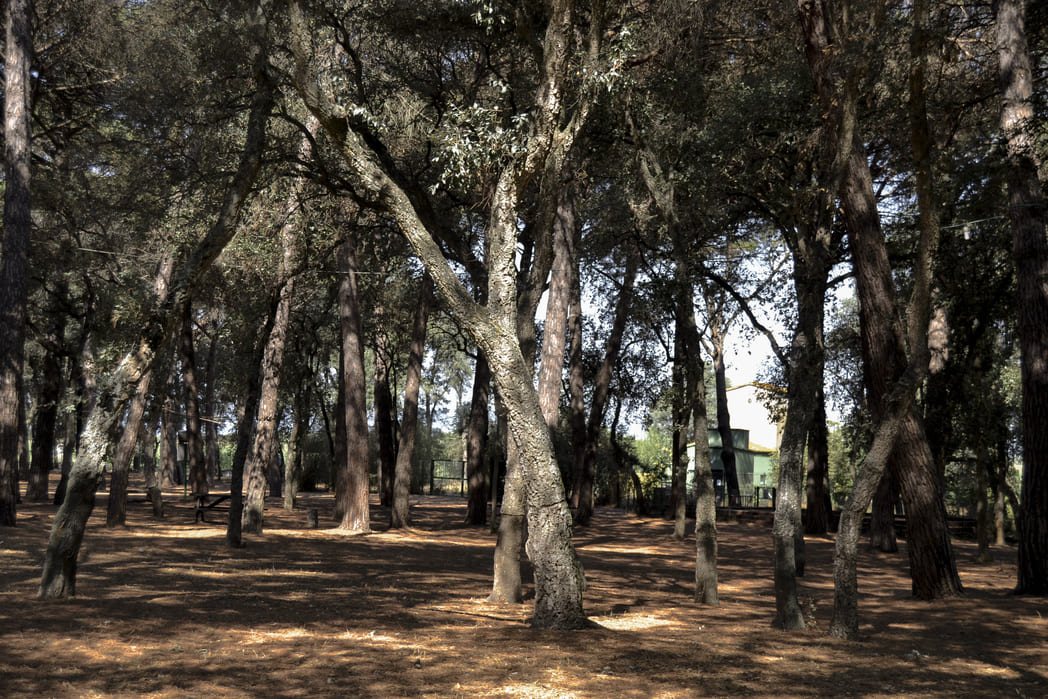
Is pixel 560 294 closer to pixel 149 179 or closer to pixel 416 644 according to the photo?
pixel 149 179

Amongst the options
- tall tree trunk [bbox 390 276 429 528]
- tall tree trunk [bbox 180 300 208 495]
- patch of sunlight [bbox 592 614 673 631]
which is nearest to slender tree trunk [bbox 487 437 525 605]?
patch of sunlight [bbox 592 614 673 631]

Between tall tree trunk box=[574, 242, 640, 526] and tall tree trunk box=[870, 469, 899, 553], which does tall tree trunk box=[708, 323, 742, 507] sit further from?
tall tree trunk box=[870, 469, 899, 553]

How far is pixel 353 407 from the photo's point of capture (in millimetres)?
20516

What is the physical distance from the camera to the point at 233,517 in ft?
50.1

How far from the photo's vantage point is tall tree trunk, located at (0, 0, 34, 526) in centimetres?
1678

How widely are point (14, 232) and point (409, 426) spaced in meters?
9.33

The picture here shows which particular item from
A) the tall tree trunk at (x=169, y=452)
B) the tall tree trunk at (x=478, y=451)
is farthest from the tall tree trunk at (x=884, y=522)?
the tall tree trunk at (x=169, y=452)

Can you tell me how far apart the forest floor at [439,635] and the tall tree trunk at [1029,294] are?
0.86 metres

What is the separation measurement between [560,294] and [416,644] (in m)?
9.67

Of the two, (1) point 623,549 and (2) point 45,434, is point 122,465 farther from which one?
(1) point 623,549

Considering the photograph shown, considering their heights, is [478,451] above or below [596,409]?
below

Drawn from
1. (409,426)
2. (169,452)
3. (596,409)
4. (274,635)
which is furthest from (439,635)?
(169,452)

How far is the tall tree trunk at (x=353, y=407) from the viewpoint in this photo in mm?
20141

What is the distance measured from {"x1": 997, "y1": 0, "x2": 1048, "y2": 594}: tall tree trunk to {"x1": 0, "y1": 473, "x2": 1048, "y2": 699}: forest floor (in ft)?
2.81
